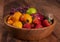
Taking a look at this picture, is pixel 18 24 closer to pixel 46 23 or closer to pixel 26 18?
pixel 26 18

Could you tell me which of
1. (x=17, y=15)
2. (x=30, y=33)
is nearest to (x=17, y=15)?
(x=17, y=15)

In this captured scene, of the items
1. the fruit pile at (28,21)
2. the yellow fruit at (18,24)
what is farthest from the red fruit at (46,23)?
the yellow fruit at (18,24)

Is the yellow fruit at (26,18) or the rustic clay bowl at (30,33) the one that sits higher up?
the yellow fruit at (26,18)

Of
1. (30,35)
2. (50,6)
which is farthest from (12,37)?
(50,6)

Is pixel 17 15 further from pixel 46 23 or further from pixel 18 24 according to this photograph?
pixel 46 23

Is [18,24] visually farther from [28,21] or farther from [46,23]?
[46,23]

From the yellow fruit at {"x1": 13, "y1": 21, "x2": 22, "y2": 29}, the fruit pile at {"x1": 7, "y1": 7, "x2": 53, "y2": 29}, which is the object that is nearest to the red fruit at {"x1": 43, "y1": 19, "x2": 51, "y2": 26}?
the fruit pile at {"x1": 7, "y1": 7, "x2": 53, "y2": 29}

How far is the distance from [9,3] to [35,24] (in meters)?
0.81

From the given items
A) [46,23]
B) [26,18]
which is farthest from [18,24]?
[46,23]

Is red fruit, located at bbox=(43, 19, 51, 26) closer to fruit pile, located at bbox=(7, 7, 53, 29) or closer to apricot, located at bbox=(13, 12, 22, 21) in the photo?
fruit pile, located at bbox=(7, 7, 53, 29)

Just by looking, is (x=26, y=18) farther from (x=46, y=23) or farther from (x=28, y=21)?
(x=46, y=23)

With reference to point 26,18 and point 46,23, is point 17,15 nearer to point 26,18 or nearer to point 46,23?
point 26,18

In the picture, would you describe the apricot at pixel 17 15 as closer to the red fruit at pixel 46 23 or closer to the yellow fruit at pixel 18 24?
the yellow fruit at pixel 18 24

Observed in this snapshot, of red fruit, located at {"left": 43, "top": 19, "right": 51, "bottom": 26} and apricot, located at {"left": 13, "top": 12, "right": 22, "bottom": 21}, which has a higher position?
apricot, located at {"left": 13, "top": 12, "right": 22, "bottom": 21}
